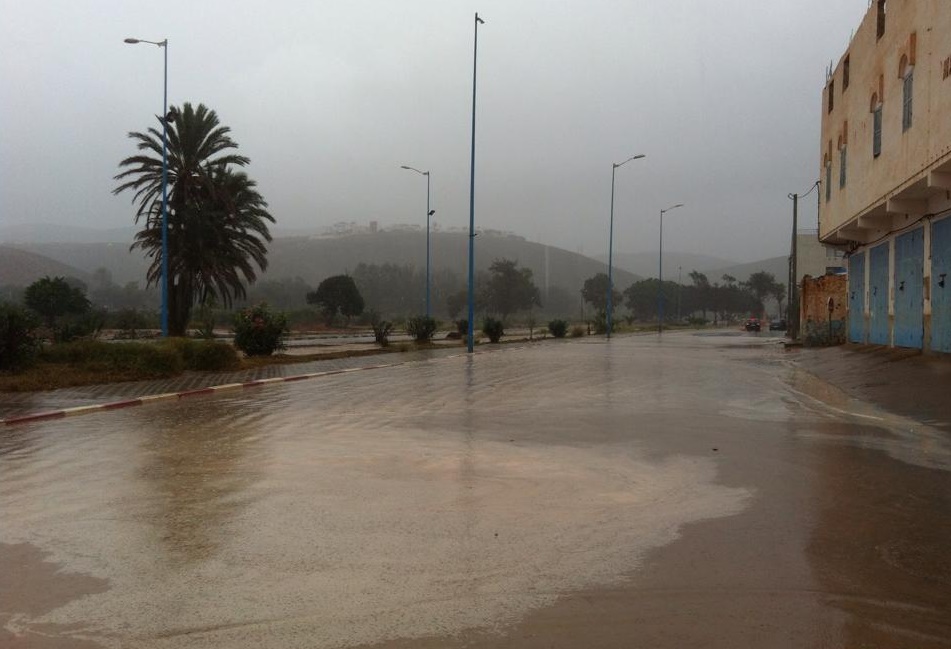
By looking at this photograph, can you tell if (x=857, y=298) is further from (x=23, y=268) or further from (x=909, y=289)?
(x=23, y=268)

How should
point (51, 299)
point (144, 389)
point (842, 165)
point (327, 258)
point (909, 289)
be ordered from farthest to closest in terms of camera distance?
point (327, 258) → point (51, 299) → point (842, 165) → point (909, 289) → point (144, 389)

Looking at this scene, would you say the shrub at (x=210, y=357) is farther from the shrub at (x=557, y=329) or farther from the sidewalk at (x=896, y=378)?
the shrub at (x=557, y=329)

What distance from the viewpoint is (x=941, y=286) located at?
2006 centimetres

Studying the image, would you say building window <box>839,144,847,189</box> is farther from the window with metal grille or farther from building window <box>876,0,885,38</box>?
building window <box>876,0,885,38</box>

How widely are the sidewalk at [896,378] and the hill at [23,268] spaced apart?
4317 inches

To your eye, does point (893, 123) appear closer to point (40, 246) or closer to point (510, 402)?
point (510, 402)

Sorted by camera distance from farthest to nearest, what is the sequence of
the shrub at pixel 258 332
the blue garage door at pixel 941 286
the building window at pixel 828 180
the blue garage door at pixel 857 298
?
1. the building window at pixel 828 180
2. the blue garage door at pixel 857 298
3. the shrub at pixel 258 332
4. the blue garage door at pixel 941 286

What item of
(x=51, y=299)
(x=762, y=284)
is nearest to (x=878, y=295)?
(x=51, y=299)

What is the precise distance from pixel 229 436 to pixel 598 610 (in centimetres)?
725

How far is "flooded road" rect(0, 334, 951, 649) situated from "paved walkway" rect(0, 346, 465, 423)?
1.97 meters

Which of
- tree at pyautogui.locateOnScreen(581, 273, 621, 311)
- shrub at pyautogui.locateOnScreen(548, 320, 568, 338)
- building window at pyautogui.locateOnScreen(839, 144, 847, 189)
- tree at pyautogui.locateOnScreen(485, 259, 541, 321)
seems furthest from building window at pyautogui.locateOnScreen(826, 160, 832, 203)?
tree at pyautogui.locateOnScreen(581, 273, 621, 311)

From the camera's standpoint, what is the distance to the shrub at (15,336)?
57.1 feet

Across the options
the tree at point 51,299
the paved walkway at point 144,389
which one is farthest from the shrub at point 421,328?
the tree at point 51,299

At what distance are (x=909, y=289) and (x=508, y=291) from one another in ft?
296
